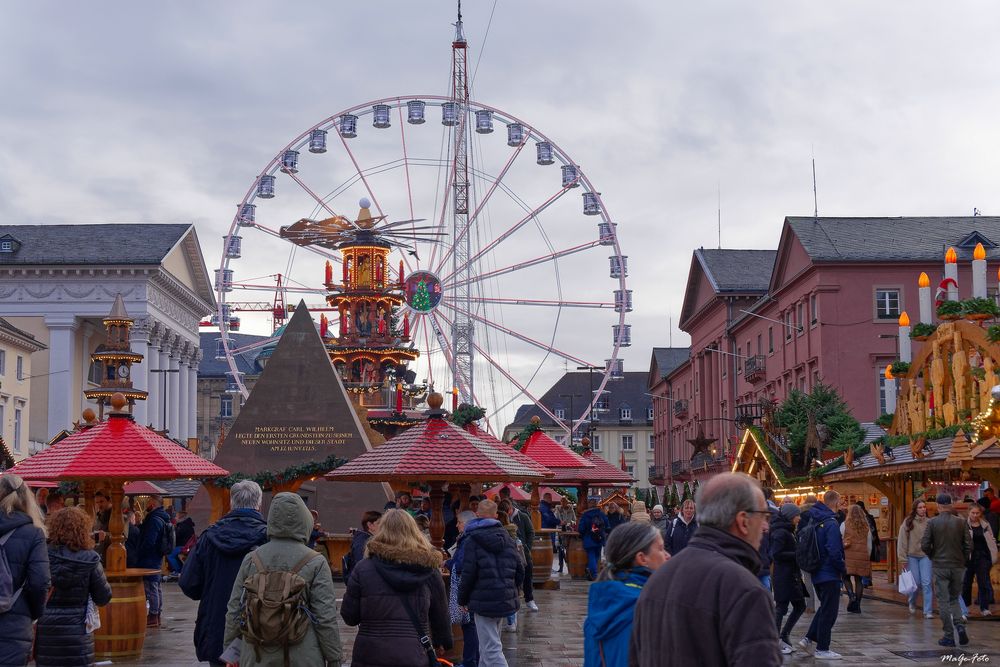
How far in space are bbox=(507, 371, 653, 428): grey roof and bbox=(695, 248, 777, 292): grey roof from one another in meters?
46.0

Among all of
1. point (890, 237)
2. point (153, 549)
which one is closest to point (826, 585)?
point (153, 549)

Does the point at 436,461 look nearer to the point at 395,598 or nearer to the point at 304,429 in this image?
the point at 395,598

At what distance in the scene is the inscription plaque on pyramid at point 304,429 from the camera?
85.3 ft

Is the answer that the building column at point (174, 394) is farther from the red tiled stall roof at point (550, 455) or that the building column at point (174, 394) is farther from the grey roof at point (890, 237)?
the red tiled stall roof at point (550, 455)

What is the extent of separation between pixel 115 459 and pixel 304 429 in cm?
1166

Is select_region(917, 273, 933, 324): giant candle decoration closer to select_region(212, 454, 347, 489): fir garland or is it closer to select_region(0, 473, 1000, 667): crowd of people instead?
select_region(0, 473, 1000, 667): crowd of people

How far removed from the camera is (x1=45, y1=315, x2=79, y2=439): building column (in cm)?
7619

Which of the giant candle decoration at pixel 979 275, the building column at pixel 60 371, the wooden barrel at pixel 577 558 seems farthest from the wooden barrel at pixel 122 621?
the building column at pixel 60 371

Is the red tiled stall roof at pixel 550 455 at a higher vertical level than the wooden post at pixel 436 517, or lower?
higher

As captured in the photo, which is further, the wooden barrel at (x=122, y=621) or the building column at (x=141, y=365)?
the building column at (x=141, y=365)

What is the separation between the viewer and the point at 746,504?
4.73 meters

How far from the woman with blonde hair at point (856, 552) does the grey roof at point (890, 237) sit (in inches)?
1229

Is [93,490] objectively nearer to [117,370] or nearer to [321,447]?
[321,447]

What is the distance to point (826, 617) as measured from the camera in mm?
13898
